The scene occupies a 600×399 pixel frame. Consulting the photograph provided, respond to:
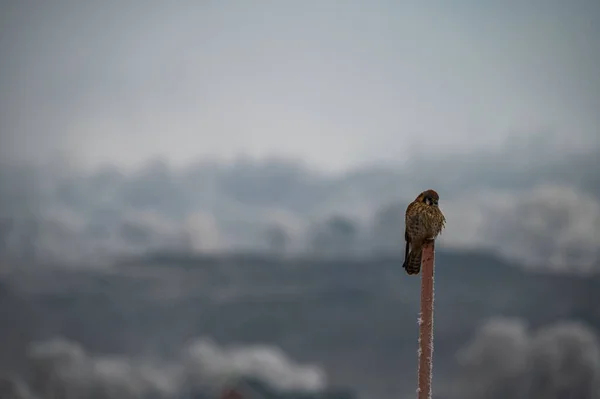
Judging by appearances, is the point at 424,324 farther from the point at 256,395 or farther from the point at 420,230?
the point at 256,395

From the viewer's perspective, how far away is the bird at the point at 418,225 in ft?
14.5

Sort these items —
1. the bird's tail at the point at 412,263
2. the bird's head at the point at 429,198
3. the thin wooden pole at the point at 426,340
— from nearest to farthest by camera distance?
the thin wooden pole at the point at 426,340
the bird's tail at the point at 412,263
the bird's head at the point at 429,198

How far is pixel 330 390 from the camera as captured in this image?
63.3 meters

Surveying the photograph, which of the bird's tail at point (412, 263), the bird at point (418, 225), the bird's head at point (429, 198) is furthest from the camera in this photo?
the bird's head at point (429, 198)

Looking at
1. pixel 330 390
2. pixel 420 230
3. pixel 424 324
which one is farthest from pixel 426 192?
pixel 330 390

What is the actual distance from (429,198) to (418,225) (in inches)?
18.4

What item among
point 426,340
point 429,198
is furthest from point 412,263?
point 426,340

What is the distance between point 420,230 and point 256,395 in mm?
63476

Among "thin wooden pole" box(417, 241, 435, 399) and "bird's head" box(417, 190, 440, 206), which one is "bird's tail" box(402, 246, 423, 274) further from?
"thin wooden pole" box(417, 241, 435, 399)

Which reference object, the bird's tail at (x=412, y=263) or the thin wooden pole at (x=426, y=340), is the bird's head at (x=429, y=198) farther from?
the thin wooden pole at (x=426, y=340)

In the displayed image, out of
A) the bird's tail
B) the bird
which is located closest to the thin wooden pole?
the bird

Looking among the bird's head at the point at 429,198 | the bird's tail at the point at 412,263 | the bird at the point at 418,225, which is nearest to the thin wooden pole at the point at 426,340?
the bird at the point at 418,225

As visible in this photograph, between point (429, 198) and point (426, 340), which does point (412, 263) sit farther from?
point (426, 340)

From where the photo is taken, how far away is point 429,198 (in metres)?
4.91
